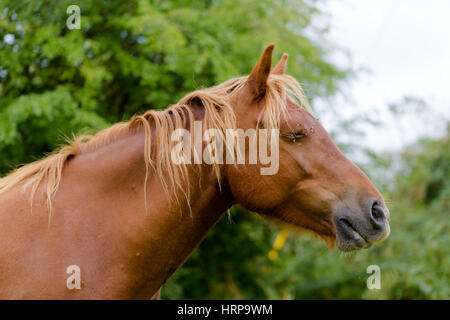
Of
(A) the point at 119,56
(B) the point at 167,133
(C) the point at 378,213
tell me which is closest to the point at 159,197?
(B) the point at 167,133

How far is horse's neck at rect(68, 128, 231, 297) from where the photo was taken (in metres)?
2.39

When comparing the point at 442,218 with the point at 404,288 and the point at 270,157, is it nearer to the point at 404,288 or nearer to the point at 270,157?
the point at 404,288

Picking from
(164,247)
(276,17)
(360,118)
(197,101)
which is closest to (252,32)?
(276,17)

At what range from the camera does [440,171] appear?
1051cm

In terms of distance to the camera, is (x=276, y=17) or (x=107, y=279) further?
(x=276, y=17)

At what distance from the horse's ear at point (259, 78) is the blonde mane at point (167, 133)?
5cm

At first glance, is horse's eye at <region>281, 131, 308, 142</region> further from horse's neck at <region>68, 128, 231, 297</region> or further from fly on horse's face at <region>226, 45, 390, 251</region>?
horse's neck at <region>68, 128, 231, 297</region>

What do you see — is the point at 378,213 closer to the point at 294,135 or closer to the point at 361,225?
the point at 361,225

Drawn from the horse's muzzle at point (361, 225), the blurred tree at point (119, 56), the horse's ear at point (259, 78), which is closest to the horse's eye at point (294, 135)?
the horse's ear at point (259, 78)

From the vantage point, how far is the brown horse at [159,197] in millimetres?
2314

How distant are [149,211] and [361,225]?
3.85 feet

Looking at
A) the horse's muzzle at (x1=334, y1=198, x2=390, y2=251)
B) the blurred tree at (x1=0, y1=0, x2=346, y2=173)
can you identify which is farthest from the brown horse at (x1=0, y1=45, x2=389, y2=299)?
the blurred tree at (x1=0, y1=0, x2=346, y2=173)

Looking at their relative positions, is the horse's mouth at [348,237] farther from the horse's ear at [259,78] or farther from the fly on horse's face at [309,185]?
the horse's ear at [259,78]

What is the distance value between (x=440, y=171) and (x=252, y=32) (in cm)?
635
